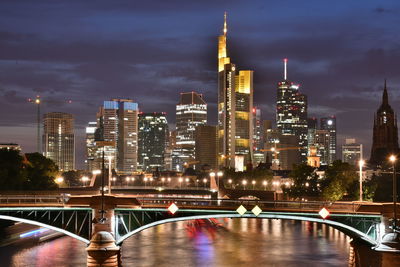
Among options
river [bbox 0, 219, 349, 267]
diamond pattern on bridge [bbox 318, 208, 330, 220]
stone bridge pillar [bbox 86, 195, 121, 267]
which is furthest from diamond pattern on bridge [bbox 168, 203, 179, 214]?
river [bbox 0, 219, 349, 267]

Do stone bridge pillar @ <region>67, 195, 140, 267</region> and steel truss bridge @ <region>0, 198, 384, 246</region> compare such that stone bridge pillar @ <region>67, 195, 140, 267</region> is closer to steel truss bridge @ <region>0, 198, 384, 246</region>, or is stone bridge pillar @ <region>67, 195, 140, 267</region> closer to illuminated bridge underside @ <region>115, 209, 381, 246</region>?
steel truss bridge @ <region>0, 198, 384, 246</region>

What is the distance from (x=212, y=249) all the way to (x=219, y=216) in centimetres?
4279

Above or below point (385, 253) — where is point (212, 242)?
below

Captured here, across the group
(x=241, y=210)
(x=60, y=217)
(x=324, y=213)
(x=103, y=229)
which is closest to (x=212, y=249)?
(x=60, y=217)

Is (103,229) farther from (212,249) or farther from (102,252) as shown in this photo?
(212,249)

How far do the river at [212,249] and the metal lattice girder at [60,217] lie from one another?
62.2 ft

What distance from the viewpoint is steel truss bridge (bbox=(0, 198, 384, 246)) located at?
66.4 m

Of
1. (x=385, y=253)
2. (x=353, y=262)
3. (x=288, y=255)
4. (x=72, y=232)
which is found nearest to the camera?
(x=385, y=253)

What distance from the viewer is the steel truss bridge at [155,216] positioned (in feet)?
218

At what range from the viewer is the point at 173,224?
6339 inches

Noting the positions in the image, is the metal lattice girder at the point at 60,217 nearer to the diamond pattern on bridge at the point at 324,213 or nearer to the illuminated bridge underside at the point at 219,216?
the illuminated bridge underside at the point at 219,216

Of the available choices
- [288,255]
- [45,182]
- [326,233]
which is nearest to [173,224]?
[45,182]

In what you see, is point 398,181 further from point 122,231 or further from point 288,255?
point 122,231

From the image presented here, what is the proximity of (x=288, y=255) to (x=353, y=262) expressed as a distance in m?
19.2
